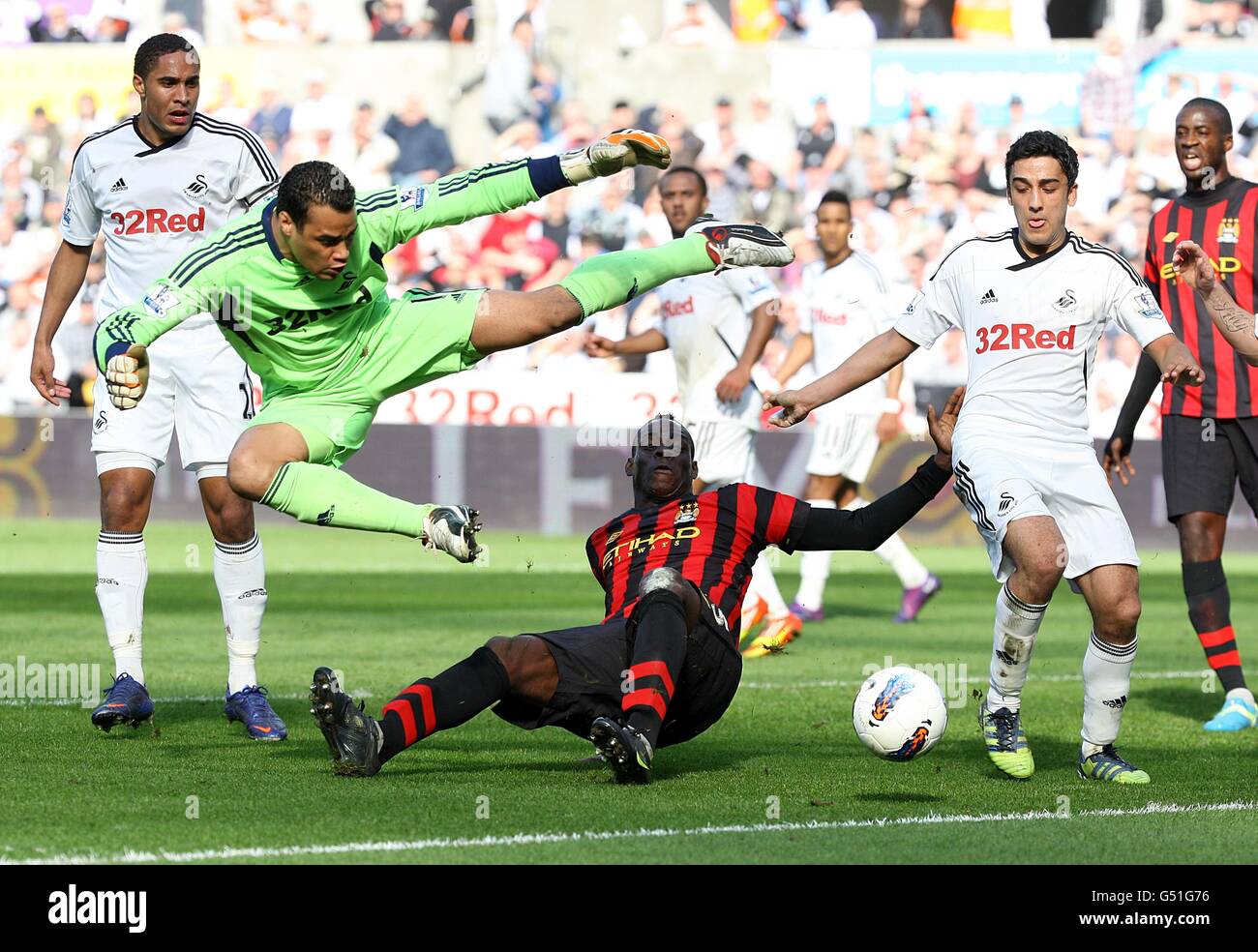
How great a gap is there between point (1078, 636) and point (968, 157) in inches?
401

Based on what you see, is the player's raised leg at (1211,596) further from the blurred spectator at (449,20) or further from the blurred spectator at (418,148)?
the blurred spectator at (449,20)

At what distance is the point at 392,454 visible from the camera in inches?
709

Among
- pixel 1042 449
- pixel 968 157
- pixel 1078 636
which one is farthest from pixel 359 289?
pixel 968 157

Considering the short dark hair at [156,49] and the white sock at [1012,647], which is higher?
the short dark hair at [156,49]

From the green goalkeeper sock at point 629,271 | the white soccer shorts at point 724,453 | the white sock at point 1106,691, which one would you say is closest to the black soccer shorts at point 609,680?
the green goalkeeper sock at point 629,271

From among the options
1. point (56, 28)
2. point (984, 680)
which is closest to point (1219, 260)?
point (984, 680)

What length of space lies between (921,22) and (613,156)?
1687cm

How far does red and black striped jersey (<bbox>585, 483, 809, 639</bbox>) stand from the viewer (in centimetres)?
643

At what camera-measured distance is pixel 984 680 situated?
9.22 metres

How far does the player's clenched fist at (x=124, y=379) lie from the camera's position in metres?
5.96

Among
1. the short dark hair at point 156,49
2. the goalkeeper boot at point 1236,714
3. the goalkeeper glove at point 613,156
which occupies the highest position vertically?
the short dark hair at point 156,49

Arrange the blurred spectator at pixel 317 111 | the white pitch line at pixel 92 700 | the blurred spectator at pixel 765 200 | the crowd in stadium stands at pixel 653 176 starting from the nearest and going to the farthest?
the white pitch line at pixel 92 700
the crowd in stadium stands at pixel 653 176
the blurred spectator at pixel 765 200
the blurred spectator at pixel 317 111

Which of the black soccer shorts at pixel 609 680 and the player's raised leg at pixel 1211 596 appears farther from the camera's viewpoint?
the player's raised leg at pixel 1211 596

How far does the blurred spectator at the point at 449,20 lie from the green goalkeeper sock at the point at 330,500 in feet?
58.6
